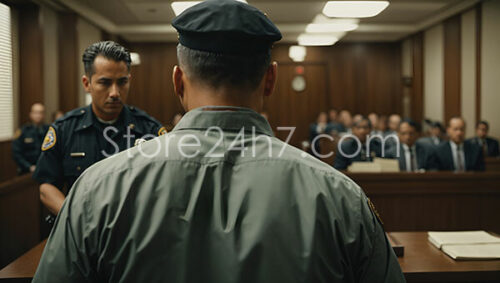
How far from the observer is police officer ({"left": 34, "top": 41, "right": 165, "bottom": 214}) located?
208 cm

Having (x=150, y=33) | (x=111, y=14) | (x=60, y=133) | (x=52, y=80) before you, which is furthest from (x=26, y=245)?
(x=150, y=33)

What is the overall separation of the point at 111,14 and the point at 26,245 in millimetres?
6715

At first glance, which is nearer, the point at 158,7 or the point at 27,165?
the point at 27,165

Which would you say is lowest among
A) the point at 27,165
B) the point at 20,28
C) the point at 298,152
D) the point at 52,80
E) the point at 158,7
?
the point at 27,165

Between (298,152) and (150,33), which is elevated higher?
(150,33)

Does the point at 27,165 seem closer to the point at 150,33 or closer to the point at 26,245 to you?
the point at 26,245

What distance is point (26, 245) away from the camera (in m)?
3.40

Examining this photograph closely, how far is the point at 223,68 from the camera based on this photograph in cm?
92

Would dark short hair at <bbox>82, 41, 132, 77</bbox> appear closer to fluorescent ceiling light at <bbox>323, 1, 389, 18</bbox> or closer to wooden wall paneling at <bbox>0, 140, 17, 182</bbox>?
fluorescent ceiling light at <bbox>323, 1, 389, 18</bbox>

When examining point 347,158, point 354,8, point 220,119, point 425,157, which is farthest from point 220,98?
point 354,8

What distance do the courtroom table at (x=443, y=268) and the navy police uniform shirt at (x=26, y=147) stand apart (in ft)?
18.6

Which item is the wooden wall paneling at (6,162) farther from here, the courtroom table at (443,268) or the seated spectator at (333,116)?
the seated spectator at (333,116)

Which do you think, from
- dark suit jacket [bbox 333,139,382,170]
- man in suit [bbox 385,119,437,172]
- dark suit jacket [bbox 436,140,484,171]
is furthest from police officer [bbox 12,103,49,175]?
dark suit jacket [bbox 436,140,484,171]

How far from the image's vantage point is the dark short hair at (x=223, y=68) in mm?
918
